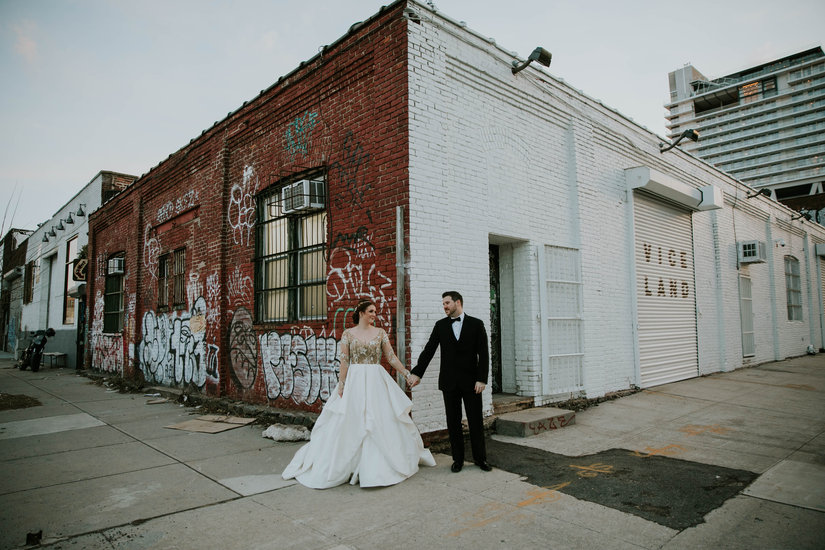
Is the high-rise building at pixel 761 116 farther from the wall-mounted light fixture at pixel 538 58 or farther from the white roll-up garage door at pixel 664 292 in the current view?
the wall-mounted light fixture at pixel 538 58

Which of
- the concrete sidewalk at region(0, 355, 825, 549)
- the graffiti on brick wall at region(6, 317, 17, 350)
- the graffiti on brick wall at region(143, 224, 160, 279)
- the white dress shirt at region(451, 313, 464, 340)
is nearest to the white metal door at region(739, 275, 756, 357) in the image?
the concrete sidewalk at region(0, 355, 825, 549)

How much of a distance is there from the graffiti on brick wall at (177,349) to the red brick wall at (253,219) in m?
0.05

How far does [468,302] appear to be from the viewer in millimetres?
6312

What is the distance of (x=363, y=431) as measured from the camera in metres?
4.59

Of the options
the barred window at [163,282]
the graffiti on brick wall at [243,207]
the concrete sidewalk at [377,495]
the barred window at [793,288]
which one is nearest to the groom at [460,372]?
the concrete sidewalk at [377,495]

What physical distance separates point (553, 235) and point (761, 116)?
104 meters

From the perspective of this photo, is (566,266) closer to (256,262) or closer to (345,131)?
(345,131)

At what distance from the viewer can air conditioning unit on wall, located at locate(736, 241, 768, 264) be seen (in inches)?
524

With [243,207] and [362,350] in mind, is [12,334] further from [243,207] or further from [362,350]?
[362,350]

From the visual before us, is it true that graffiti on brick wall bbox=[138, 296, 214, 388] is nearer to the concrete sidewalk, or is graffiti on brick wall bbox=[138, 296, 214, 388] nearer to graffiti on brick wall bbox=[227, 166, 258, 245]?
graffiti on brick wall bbox=[227, 166, 258, 245]

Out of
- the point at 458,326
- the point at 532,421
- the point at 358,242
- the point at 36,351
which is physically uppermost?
the point at 358,242

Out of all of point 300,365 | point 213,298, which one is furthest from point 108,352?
point 300,365

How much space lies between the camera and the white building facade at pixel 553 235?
6086mm

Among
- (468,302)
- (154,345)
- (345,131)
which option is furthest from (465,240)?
(154,345)
